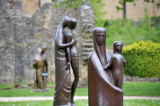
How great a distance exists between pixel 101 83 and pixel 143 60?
1493 centimetres

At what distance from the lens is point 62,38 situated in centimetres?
879

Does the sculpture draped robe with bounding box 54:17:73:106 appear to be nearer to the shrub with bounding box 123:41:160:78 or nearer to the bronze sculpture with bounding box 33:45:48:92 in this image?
the bronze sculpture with bounding box 33:45:48:92

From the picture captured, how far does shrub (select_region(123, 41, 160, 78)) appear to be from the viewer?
2083 cm

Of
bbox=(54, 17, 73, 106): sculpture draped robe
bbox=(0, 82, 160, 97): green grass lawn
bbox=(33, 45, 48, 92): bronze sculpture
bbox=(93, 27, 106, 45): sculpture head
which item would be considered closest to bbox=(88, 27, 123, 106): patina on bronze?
bbox=(93, 27, 106, 45): sculpture head

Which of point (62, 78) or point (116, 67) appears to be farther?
point (62, 78)

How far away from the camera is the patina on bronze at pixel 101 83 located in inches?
264

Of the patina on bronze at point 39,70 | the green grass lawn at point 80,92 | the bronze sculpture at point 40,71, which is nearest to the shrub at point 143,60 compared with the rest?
the green grass lawn at point 80,92

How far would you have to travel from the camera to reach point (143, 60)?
21234 mm

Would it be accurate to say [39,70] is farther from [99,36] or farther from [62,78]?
[99,36]

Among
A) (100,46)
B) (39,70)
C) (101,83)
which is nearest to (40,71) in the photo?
(39,70)

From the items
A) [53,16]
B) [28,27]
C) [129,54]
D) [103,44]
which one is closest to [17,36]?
[28,27]

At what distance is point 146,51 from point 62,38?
1327 cm

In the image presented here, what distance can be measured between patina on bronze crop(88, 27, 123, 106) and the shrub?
47.0ft

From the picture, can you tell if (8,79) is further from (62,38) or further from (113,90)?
(113,90)
